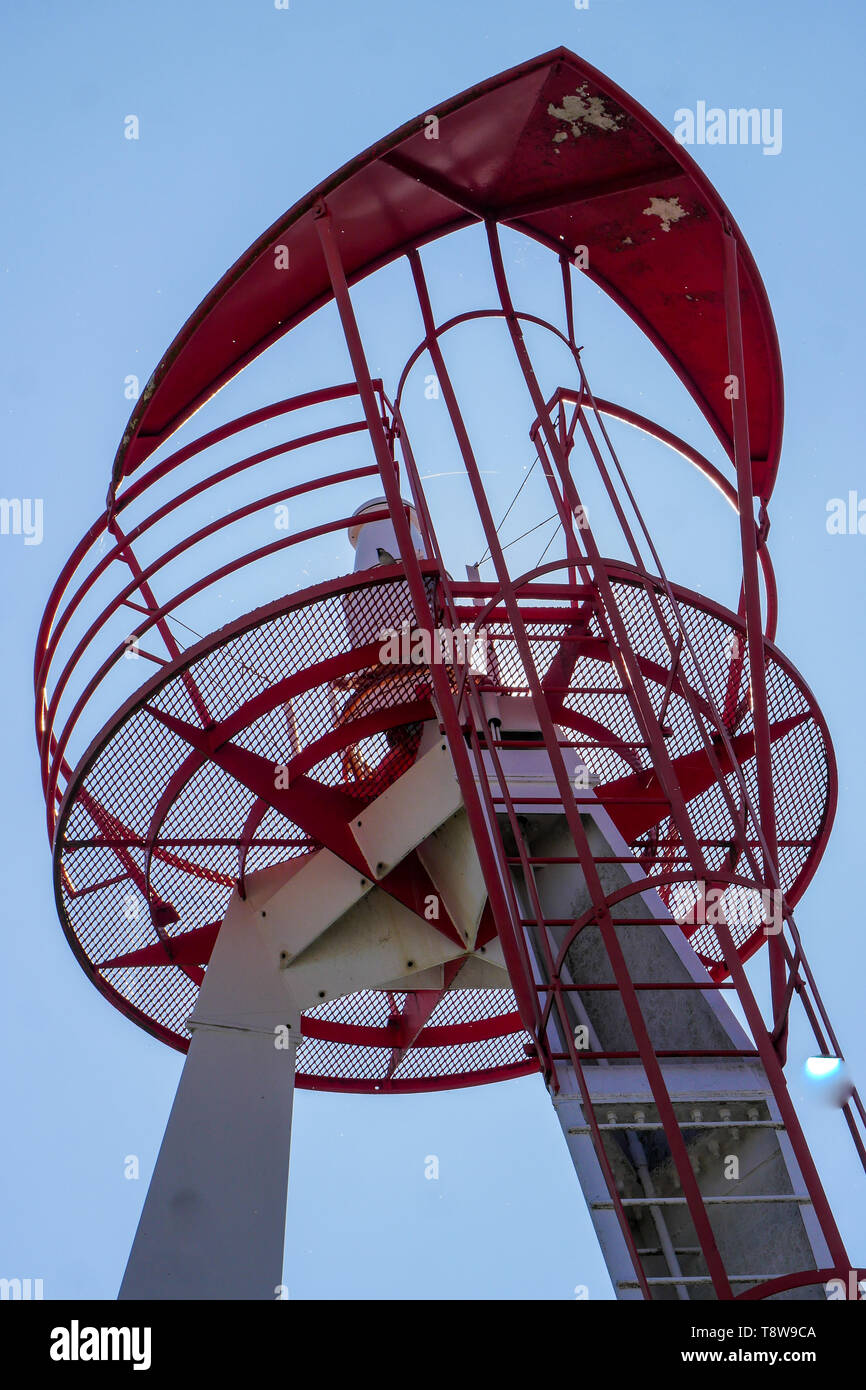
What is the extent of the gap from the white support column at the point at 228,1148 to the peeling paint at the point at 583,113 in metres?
5.04

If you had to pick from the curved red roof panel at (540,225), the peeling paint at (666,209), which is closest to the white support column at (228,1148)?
the curved red roof panel at (540,225)

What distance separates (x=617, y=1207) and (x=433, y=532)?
418 centimetres

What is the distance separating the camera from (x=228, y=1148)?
7012 millimetres

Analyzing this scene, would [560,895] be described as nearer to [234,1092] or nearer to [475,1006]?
[234,1092]

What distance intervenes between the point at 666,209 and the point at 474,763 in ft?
10.2

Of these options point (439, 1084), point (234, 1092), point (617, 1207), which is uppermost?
point (439, 1084)

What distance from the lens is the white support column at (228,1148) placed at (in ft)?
21.2

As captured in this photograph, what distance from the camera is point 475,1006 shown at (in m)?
10.5

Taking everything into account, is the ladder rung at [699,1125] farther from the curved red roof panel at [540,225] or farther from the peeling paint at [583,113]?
the peeling paint at [583,113]

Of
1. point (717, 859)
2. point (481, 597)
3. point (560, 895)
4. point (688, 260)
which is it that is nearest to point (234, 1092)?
point (560, 895)

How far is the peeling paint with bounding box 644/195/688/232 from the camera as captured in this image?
6812 millimetres

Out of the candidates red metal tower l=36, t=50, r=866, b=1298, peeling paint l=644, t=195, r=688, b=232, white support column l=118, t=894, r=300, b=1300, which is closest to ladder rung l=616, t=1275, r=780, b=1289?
red metal tower l=36, t=50, r=866, b=1298

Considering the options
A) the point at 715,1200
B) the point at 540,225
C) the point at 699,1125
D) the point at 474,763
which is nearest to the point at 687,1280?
the point at 715,1200

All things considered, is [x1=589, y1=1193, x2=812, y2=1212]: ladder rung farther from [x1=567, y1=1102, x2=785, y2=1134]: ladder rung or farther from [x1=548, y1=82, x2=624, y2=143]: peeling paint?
[x1=548, y1=82, x2=624, y2=143]: peeling paint
